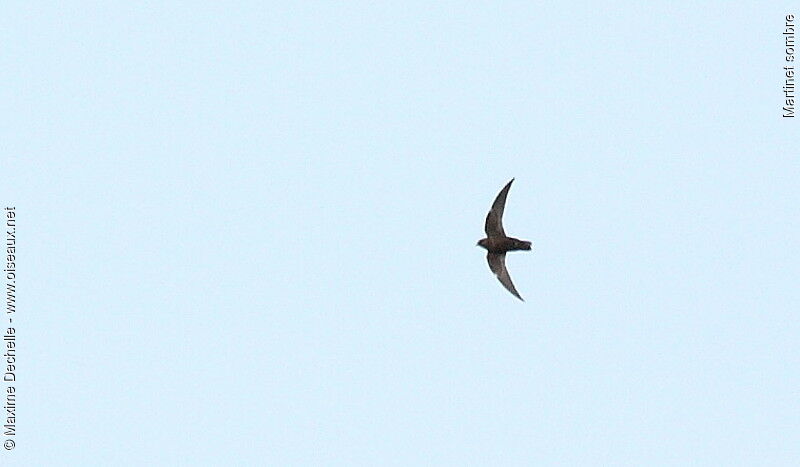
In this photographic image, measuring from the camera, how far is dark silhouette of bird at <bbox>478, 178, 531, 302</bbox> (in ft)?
88.1

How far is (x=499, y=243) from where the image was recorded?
88.3 ft

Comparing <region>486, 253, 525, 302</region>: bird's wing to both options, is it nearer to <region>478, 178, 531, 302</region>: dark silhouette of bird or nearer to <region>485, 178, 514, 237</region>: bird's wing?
<region>478, 178, 531, 302</region>: dark silhouette of bird

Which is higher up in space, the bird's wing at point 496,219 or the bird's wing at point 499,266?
the bird's wing at point 496,219

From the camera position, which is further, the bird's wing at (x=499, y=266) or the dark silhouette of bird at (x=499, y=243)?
the bird's wing at (x=499, y=266)

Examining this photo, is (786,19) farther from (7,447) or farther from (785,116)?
(7,447)

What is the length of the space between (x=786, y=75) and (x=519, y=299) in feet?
21.5

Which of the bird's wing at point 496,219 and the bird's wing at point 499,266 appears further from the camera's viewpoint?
the bird's wing at point 499,266

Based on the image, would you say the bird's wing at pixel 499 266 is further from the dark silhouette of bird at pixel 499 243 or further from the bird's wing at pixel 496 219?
the bird's wing at pixel 496 219

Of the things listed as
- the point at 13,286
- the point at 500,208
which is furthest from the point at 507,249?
the point at 13,286

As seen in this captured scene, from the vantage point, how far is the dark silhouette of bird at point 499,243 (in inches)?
1057

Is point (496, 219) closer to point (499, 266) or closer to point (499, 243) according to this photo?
point (499, 243)

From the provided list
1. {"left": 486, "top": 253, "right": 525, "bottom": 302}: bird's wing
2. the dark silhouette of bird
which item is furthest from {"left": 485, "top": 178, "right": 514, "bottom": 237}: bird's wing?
{"left": 486, "top": 253, "right": 525, "bottom": 302}: bird's wing

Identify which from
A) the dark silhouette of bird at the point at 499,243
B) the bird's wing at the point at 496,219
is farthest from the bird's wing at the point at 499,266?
the bird's wing at the point at 496,219

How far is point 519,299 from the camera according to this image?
1049 inches
